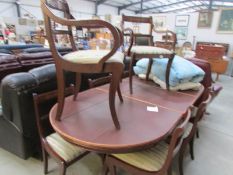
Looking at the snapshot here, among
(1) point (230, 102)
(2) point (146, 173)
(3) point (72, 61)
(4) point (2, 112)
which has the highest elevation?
(3) point (72, 61)

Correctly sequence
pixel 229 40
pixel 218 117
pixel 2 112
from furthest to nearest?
pixel 229 40 < pixel 218 117 < pixel 2 112

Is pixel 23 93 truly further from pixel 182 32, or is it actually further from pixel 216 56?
pixel 182 32

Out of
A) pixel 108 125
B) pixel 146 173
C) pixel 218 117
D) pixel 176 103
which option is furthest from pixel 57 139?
pixel 218 117

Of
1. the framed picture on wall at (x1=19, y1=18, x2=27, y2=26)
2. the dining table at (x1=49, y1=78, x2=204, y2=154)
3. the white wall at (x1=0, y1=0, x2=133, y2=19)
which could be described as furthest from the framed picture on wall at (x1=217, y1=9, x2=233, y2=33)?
the framed picture on wall at (x1=19, y1=18, x2=27, y2=26)

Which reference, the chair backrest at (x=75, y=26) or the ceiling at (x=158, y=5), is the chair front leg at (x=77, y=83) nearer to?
the chair backrest at (x=75, y=26)

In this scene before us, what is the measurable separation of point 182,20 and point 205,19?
0.88m

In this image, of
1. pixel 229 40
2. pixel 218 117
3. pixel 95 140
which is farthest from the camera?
pixel 229 40

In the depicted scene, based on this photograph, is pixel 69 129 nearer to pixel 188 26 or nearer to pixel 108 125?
pixel 108 125

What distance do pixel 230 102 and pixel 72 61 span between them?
3.57m

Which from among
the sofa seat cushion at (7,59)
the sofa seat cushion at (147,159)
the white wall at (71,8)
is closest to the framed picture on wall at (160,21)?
the white wall at (71,8)

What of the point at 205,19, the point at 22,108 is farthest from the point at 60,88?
the point at 205,19

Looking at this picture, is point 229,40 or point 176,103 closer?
point 176,103

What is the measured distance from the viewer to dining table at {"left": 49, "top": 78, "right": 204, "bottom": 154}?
1006mm

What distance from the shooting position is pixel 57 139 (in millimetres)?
1395
